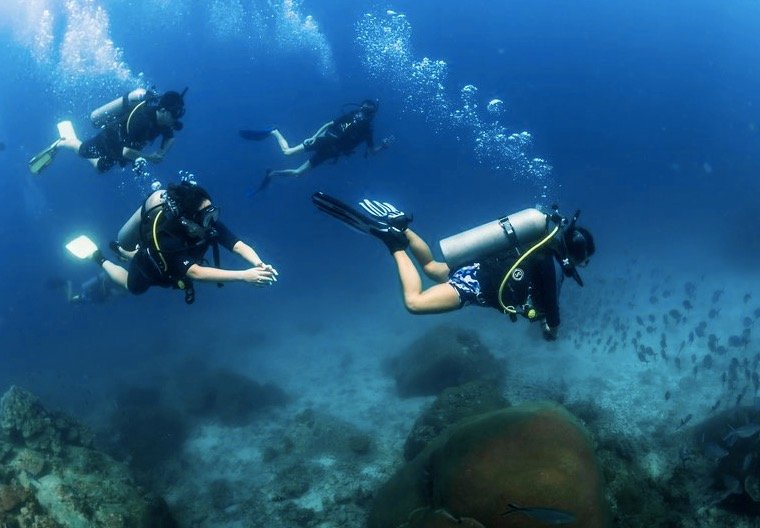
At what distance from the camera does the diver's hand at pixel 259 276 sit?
18.2ft

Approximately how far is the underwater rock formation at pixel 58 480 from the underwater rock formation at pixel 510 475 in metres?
4.77

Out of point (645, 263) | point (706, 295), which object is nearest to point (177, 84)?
point (645, 263)

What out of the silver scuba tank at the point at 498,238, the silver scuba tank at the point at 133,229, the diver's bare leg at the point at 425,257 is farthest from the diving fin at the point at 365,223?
the silver scuba tank at the point at 133,229

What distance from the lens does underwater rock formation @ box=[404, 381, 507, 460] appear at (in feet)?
31.6

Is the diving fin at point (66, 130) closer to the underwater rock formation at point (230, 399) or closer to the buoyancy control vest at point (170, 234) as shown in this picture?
the buoyancy control vest at point (170, 234)

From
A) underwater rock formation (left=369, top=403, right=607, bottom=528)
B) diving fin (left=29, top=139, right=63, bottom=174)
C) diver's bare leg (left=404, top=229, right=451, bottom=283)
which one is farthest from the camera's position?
diving fin (left=29, top=139, right=63, bottom=174)

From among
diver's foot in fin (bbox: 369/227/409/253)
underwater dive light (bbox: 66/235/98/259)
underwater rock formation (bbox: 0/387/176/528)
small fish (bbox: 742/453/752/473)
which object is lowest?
small fish (bbox: 742/453/752/473)

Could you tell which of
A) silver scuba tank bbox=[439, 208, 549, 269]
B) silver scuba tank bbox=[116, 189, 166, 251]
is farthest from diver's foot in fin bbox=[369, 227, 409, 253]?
silver scuba tank bbox=[116, 189, 166, 251]

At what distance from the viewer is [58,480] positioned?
25.4 feet

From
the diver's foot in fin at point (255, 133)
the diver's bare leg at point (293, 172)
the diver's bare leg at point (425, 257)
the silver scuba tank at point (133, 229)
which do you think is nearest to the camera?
the diver's bare leg at point (425, 257)

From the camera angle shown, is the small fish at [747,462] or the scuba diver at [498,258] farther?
the small fish at [747,462]

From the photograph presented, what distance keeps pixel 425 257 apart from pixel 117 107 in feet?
30.8

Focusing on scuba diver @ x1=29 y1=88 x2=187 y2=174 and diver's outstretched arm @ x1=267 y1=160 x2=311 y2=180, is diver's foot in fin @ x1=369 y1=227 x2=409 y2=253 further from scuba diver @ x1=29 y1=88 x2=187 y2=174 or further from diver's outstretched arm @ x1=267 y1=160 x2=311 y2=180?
diver's outstretched arm @ x1=267 y1=160 x2=311 y2=180

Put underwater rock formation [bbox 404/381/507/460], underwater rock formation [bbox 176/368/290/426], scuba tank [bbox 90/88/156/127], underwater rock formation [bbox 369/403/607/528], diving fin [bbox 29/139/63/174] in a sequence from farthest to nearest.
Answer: underwater rock formation [bbox 176/368/290/426] < diving fin [bbox 29/139/63/174] < scuba tank [bbox 90/88/156/127] < underwater rock formation [bbox 404/381/507/460] < underwater rock formation [bbox 369/403/607/528]
